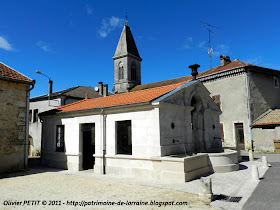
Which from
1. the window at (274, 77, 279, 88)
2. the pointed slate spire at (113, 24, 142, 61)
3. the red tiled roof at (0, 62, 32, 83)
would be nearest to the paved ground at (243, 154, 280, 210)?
the red tiled roof at (0, 62, 32, 83)

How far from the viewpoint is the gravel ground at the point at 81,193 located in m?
5.87

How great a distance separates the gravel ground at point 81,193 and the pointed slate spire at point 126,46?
1140 inches

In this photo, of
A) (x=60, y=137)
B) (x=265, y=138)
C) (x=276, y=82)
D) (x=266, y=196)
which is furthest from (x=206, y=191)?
(x=276, y=82)

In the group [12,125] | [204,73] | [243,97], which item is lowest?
[12,125]

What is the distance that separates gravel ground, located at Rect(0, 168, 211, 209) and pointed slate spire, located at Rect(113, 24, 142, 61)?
28962 mm

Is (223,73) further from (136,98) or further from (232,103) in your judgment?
(136,98)

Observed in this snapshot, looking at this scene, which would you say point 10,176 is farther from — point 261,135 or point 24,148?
point 261,135

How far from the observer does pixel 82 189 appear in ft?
24.6

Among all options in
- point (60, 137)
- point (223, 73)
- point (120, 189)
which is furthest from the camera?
point (223, 73)

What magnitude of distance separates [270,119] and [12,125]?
64.4 feet

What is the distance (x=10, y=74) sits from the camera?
11.4m

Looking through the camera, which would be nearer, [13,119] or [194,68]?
[13,119]

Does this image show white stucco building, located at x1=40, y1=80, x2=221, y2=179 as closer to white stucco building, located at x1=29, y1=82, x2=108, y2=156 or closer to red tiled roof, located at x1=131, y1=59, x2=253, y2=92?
white stucco building, located at x1=29, y1=82, x2=108, y2=156

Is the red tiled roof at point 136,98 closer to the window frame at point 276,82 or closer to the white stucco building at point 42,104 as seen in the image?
the white stucco building at point 42,104
